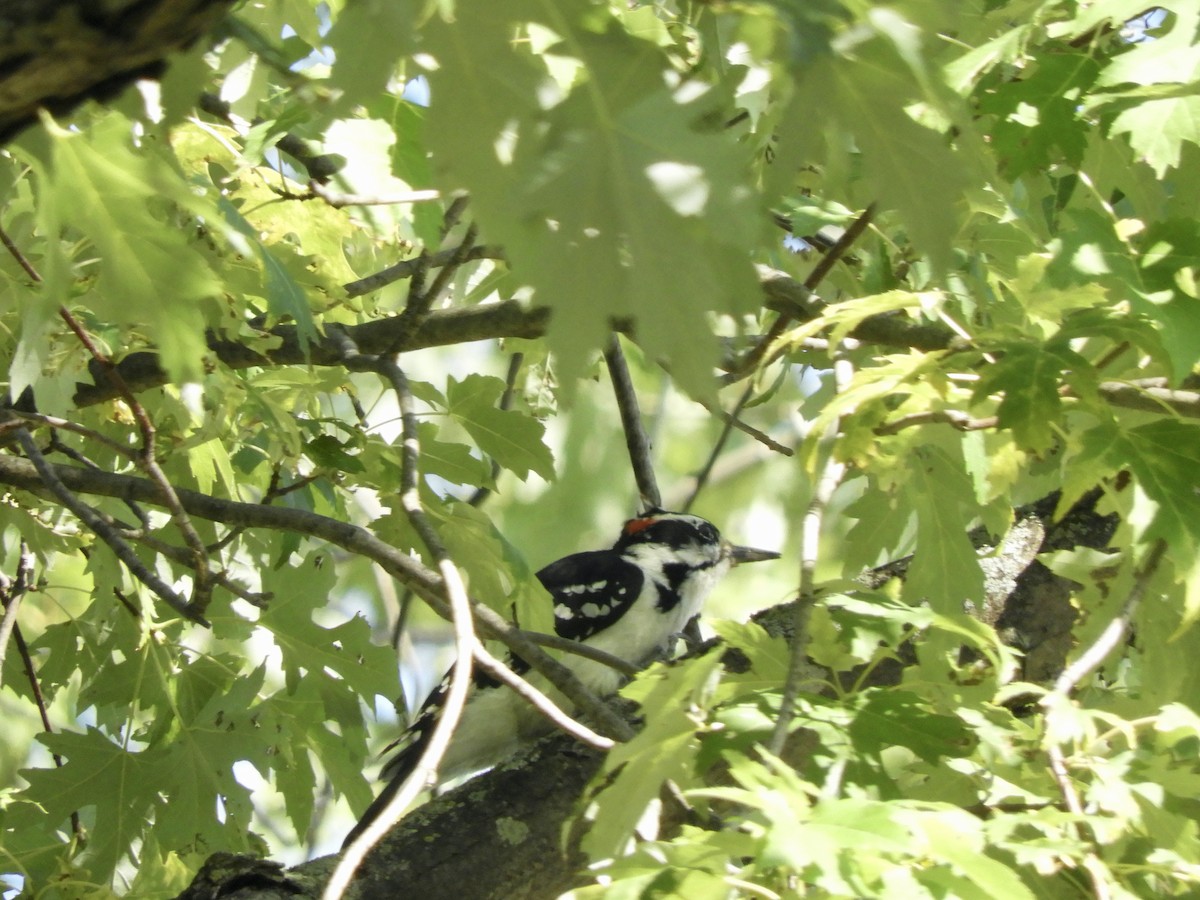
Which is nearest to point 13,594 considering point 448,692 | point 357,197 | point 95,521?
point 95,521

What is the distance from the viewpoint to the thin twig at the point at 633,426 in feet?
12.8

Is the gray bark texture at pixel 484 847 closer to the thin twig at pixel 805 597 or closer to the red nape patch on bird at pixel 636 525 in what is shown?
the thin twig at pixel 805 597

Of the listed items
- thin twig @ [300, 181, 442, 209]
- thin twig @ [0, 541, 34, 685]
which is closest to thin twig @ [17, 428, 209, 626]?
thin twig @ [0, 541, 34, 685]

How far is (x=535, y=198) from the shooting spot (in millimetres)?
1159

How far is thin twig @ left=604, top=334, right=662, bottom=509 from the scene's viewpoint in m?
3.91

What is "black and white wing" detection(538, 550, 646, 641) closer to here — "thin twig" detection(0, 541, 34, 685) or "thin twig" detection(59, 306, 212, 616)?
"thin twig" detection(0, 541, 34, 685)

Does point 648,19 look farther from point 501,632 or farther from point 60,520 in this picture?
point 60,520

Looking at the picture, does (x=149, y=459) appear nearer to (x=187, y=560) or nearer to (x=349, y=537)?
(x=187, y=560)

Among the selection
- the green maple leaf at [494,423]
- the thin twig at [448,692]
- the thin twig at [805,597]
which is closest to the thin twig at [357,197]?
the thin twig at [448,692]

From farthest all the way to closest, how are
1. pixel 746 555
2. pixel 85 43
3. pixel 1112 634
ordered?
pixel 746 555
pixel 1112 634
pixel 85 43

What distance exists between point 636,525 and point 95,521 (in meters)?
3.65

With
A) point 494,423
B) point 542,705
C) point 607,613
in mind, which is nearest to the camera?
point 542,705

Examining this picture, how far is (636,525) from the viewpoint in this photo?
609 cm

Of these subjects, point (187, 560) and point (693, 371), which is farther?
point (187, 560)
